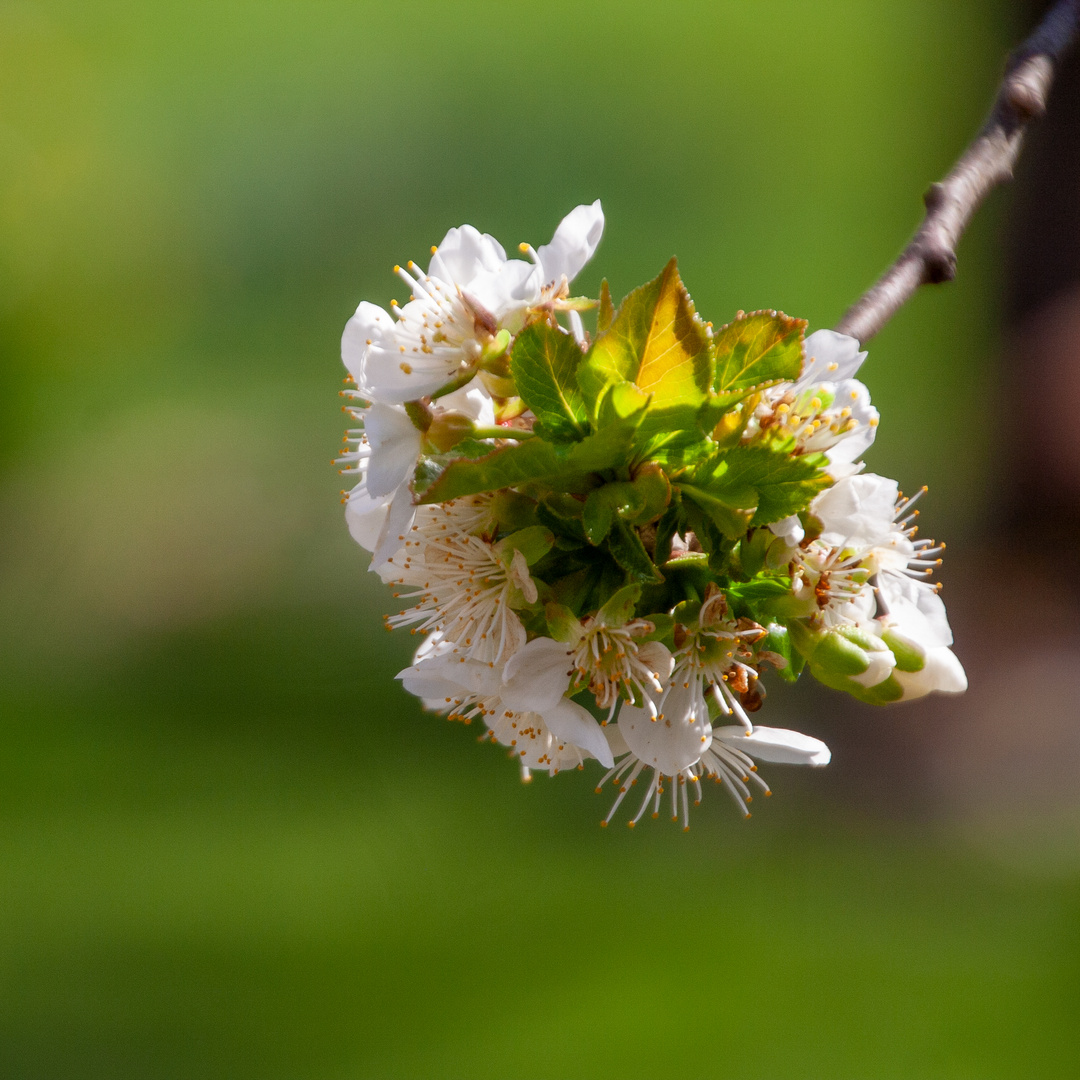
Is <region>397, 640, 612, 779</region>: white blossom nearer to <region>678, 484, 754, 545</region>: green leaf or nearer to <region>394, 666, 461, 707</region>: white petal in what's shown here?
<region>394, 666, 461, 707</region>: white petal

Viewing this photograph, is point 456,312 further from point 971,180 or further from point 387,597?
point 387,597

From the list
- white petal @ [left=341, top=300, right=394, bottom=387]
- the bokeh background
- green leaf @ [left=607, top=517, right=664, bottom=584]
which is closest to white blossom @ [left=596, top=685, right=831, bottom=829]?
green leaf @ [left=607, top=517, right=664, bottom=584]

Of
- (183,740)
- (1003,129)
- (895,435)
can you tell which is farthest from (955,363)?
(1003,129)

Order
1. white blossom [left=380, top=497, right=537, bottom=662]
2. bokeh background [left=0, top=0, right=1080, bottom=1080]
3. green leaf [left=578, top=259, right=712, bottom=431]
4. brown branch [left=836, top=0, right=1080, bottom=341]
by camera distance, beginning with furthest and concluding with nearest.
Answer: bokeh background [left=0, top=0, right=1080, bottom=1080] < brown branch [left=836, top=0, right=1080, bottom=341] < white blossom [left=380, top=497, right=537, bottom=662] < green leaf [left=578, top=259, right=712, bottom=431]

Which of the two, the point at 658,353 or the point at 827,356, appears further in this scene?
the point at 827,356

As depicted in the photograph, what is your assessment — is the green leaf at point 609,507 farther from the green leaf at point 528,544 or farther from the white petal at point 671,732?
the white petal at point 671,732

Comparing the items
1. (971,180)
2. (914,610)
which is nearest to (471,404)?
(914,610)

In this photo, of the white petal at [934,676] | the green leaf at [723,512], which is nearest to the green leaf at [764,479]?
the green leaf at [723,512]
